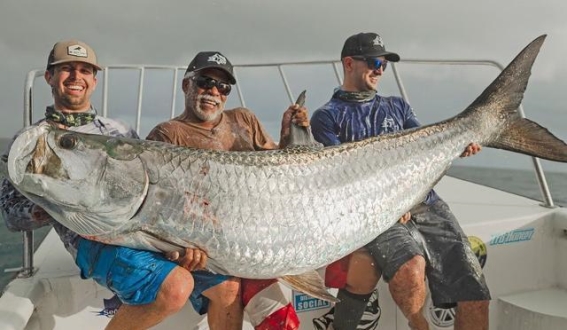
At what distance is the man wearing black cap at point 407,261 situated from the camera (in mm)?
2723

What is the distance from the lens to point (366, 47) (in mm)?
3287

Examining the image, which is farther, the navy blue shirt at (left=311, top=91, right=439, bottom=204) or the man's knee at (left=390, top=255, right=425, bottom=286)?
the navy blue shirt at (left=311, top=91, right=439, bottom=204)

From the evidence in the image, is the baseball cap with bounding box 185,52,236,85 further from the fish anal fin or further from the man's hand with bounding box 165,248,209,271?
the fish anal fin

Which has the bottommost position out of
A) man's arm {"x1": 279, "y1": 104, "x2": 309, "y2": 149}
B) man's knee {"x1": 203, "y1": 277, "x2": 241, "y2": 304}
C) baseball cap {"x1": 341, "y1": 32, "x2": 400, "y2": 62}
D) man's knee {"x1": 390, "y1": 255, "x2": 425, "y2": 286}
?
man's knee {"x1": 203, "y1": 277, "x2": 241, "y2": 304}

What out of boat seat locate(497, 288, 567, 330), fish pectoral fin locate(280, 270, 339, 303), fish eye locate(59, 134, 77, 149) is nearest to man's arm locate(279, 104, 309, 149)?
fish pectoral fin locate(280, 270, 339, 303)

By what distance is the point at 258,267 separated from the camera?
2.21m

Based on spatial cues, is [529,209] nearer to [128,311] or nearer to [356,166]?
[356,166]

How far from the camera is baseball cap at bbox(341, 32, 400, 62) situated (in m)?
3.28

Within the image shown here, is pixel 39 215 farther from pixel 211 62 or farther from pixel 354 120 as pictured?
pixel 354 120

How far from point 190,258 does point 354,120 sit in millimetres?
1571

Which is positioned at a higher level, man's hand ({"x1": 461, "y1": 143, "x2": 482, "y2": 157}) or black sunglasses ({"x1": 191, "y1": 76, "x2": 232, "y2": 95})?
black sunglasses ({"x1": 191, "y1": 76, "x2": 232, "y2": 95})

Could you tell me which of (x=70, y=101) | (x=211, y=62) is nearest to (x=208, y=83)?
(x=211, y=62)

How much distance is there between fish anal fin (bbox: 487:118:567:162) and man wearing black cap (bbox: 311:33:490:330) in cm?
19

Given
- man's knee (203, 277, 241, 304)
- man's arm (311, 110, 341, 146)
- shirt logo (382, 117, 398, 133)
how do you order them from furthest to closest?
shirt logo (382, 117, 398, 133), man's arm (311, 110, 341, 146), man's knee (203, 277, 241, 304)
